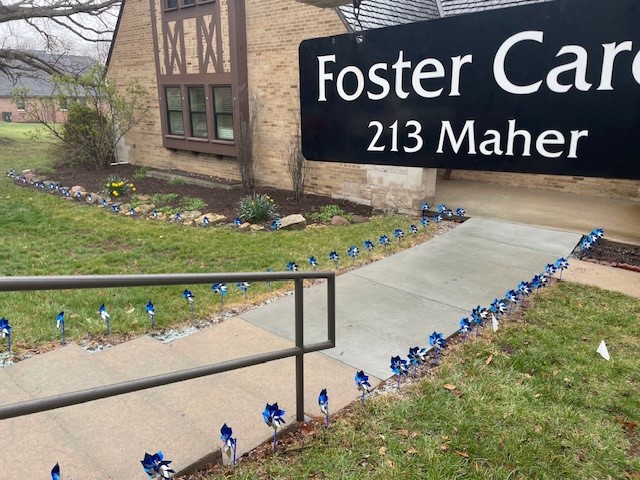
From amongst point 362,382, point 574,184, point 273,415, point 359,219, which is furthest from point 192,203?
point 574,184

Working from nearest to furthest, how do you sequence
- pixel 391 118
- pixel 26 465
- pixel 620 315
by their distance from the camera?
1. pixel 391 118
2. pixel 26 465
3. pixel 620 315

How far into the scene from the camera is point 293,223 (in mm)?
7746

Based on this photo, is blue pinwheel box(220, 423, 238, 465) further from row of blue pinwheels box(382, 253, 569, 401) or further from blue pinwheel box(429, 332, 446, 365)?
blue pinwheel box(429, 332, 446, 365)

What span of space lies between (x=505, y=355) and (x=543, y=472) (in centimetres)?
126

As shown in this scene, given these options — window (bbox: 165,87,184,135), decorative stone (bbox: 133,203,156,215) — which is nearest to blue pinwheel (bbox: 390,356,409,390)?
decorative stone (bbox: 133,203,156,215)

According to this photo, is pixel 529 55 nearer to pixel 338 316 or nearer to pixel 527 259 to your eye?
pixel 338 316

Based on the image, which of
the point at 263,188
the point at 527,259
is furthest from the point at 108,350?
the point at 263,188

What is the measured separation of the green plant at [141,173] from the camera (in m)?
12.6

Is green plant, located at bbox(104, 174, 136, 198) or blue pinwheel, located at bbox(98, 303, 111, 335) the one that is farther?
green plant, located at bbox(104, 174, 136, 198)

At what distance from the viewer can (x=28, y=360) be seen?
10.5 feet

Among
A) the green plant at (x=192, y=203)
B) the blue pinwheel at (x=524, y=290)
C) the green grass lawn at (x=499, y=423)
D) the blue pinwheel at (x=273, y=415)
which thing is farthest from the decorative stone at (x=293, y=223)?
the blue pinwheel at (x=273, y=415)

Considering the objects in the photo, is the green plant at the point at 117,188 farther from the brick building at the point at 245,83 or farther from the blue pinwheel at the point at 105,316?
the blue pinwheel at the point at 105,316

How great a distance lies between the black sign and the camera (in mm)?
939

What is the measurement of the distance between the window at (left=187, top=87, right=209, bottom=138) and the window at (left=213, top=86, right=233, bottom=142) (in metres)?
0.42
